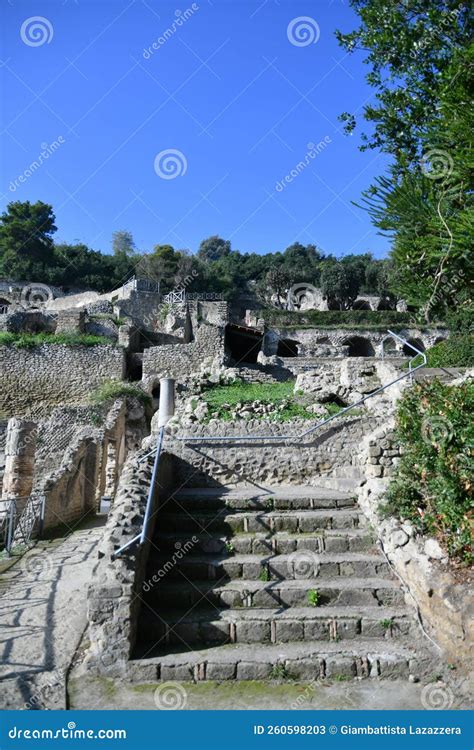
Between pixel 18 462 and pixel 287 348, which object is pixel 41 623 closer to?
pixel 18 462

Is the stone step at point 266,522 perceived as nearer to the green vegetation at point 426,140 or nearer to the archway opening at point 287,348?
the green vegetation at point 426,140

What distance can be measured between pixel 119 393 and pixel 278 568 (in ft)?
56.7

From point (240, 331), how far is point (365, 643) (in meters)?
24.2

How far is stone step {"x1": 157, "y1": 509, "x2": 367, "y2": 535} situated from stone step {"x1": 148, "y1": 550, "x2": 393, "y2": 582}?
669 millimetres

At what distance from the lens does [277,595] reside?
15.8ft

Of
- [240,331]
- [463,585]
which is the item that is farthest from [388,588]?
[240,331]

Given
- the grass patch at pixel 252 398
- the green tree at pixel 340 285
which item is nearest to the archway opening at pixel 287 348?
the green tree at pixel 340 285

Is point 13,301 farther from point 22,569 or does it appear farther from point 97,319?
point 22,569

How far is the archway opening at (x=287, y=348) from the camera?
34719 millimetres

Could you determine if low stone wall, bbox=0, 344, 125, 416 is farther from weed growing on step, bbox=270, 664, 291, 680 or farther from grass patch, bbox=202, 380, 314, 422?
weed growing on step, bbox=270, 664, 291, 680

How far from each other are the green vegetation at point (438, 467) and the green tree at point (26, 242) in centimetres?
4668

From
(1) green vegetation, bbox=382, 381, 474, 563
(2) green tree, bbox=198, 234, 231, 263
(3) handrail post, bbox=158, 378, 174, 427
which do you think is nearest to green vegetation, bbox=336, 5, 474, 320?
(1) green vegetation, bbox=382, 381, 474, 563

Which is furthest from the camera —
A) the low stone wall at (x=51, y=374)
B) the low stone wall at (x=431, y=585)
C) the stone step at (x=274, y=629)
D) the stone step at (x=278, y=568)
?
the low stone wall at (x=51, y=374)

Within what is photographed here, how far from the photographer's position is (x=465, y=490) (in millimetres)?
4621
